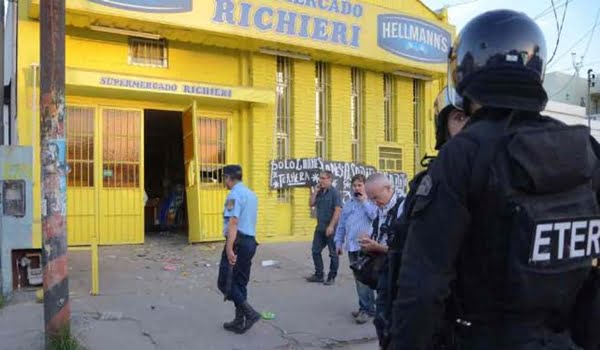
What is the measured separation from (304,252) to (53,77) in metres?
6.72

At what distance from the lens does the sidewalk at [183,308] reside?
6219 mm

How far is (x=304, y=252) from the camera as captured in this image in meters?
11.3

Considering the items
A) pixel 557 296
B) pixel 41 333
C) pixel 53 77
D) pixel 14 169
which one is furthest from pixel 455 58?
pixel 14 169

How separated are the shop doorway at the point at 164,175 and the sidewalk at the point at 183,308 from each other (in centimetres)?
374

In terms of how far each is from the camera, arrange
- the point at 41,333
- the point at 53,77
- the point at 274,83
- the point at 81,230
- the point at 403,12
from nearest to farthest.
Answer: the point at 53,77, the point at 41,333, the point at 81,230, the point at 274,83, the point at 403,12

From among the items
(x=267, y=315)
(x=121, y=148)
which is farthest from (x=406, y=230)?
(x=121, y=148)

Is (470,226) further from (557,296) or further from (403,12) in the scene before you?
(403,12)

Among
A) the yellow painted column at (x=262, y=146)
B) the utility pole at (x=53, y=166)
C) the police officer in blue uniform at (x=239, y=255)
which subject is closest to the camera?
the utility pole at (x=53, y=166)

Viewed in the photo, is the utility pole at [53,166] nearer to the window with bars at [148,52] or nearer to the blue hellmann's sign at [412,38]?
the window with bars at [148,52]

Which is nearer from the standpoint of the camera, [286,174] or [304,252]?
[304,252]

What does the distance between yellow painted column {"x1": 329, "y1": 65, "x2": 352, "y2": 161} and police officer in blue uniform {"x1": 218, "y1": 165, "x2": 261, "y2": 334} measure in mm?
6461

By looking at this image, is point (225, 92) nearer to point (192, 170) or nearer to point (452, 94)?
point (192, 170)

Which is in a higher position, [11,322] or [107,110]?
[107,110]

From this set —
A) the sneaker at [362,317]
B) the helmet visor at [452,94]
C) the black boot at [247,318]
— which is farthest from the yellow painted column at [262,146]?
the helmet visor at [452,94]
